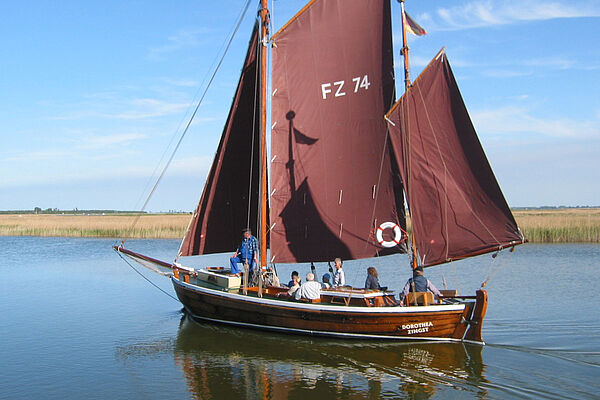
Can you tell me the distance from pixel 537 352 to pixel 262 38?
462 inches

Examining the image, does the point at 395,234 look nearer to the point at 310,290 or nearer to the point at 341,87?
the point at 310,290

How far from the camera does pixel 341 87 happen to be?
16859 millimetres

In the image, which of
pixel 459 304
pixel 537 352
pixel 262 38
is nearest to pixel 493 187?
pixel 459 304

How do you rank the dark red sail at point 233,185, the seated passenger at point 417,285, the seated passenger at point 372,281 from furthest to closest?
the dark red sail at point 233,185, the seated passenger at point 372,281, the seated passenger at point 417,285

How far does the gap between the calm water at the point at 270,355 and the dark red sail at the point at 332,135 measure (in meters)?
3.21

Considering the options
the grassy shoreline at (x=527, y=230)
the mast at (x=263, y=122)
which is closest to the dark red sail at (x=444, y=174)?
the mast at (x=263, y=122)

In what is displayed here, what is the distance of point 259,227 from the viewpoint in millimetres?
17453

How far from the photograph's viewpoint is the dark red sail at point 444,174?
14.9m

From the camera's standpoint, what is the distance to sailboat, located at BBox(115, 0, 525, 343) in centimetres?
1488

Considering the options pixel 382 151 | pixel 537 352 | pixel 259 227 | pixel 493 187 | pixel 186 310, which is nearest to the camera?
pixel 537 352

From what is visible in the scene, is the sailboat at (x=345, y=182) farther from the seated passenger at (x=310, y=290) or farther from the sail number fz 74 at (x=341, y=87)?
the seated passenger at (x=310, y=290)

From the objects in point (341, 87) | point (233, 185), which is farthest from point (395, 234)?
point (233, 185)

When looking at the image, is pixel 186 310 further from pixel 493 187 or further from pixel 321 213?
pixel 493 187

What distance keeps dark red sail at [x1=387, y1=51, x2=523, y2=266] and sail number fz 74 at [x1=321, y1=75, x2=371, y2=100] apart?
168cm
